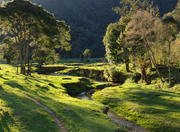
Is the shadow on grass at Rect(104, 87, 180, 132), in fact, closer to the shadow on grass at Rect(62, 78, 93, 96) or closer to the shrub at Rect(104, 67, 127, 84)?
the shadow on grass at Rect(62, 78, 93, 96)

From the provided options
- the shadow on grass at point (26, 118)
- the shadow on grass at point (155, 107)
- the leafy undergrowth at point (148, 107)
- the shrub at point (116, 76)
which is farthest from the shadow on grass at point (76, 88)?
the shadow on grass at point (26, 118)

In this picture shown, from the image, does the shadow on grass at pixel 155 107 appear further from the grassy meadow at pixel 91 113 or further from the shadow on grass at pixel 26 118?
the shadow on grass at pixel 26 118

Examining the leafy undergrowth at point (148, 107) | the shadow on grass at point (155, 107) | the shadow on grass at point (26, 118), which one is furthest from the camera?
the leafy undergrowth at point (148, 107)

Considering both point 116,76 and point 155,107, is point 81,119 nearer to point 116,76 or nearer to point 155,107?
point 155,107

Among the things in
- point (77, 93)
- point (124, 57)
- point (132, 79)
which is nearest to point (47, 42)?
Answer: point (77, 93)

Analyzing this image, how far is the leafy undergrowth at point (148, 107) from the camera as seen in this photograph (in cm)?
2507

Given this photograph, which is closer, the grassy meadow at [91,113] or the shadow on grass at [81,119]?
the grassy meadow at [91,113]

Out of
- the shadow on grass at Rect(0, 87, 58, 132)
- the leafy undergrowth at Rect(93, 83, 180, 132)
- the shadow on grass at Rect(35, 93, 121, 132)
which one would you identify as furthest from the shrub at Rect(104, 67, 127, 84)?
the shadow on grass at Rect(0, 87, 58, 132)

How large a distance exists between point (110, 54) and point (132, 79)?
13.2 meters

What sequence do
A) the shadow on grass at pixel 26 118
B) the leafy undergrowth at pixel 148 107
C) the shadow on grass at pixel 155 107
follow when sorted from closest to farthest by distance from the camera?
the shadow on grass at pixel 26 118 → the shadow on grass at pixel 155 107 → the leafy undergrowth at pixel 148 107

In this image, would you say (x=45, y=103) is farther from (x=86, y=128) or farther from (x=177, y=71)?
(x=177, y=71)

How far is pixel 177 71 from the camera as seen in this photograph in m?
50.6

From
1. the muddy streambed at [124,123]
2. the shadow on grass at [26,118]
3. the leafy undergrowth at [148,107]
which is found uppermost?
the shadow on grass at [26,118]

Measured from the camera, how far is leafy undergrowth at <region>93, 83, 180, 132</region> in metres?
25.1
